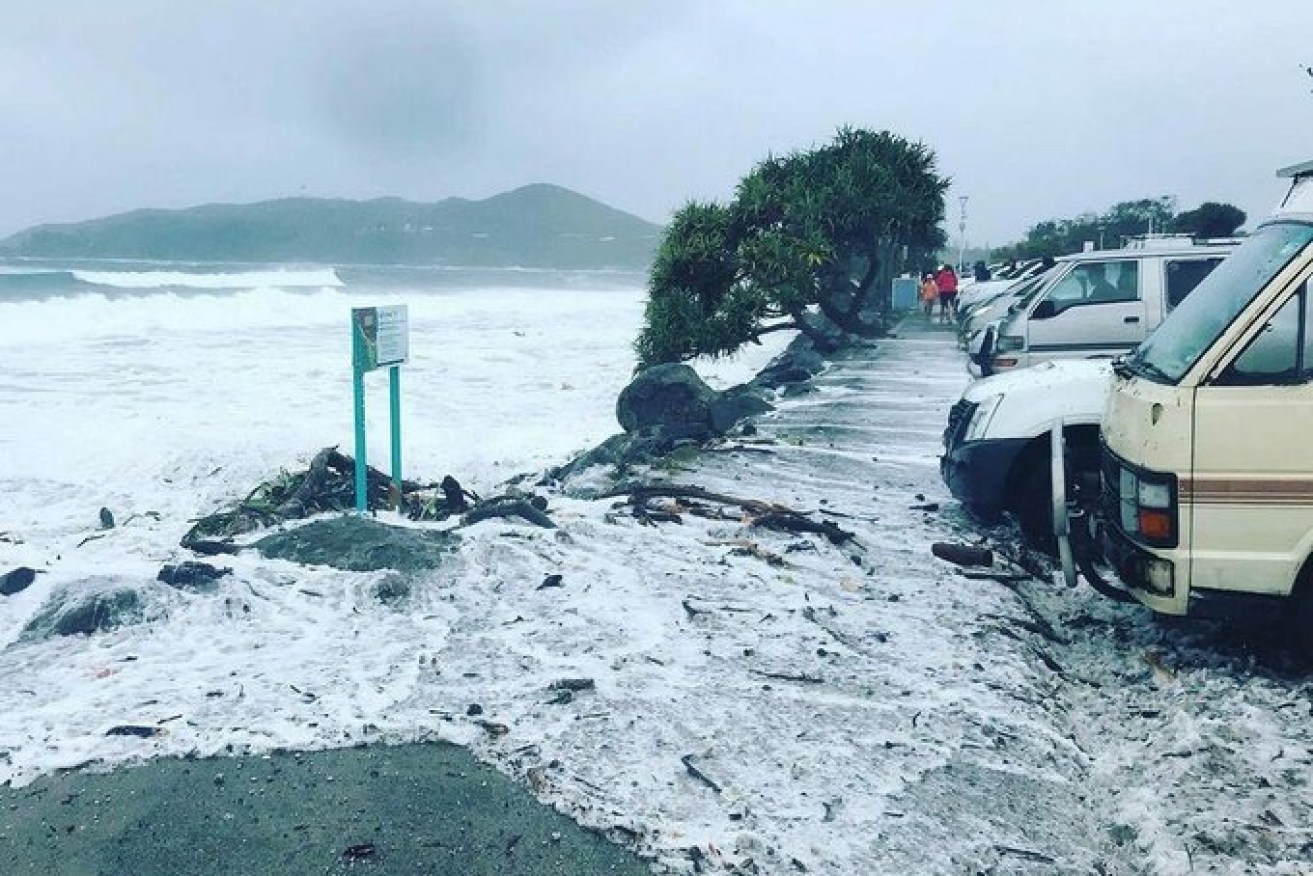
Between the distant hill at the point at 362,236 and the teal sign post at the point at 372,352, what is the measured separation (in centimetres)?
9663

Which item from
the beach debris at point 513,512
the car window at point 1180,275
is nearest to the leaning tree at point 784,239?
the car window at point 1180,275

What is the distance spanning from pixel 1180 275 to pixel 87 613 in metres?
11.8

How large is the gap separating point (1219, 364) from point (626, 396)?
12.4m

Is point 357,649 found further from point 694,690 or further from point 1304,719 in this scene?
point 1304,719

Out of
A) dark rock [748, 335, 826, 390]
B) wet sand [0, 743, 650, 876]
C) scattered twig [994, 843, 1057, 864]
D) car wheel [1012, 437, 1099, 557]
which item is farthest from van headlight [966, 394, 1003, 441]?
dark rock [748, 335, 826, 390]

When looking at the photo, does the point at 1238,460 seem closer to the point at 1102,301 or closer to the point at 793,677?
the point at 793,677

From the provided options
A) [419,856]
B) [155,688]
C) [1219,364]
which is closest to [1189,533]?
[1219,364]

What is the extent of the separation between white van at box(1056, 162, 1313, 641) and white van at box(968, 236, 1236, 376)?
7.66 metres

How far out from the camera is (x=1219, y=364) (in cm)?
438

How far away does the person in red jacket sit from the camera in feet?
102

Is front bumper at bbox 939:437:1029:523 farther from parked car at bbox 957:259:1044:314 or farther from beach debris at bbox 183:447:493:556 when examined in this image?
parked car at bbox 957:259:1044:314

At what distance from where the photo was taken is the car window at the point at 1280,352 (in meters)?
4.26

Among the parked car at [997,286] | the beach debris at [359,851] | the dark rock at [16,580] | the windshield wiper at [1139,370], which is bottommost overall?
the beach debris at [359,851]

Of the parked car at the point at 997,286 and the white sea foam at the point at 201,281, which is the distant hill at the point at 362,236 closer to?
the white sea foam at the point at 201,281
